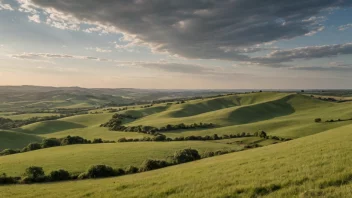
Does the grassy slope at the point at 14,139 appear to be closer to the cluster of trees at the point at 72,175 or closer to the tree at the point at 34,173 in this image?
the tree at the point at 34,173

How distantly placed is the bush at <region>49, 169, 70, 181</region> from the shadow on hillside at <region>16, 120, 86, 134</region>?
4684 inches

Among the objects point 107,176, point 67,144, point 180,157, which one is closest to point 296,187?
point 107,176

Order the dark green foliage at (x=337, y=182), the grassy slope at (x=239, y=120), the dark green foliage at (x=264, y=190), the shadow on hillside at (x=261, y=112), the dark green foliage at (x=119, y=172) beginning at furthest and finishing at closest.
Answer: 1. the shadow on hillside at (x=261, y=112)
2. the grassy slope at (x=239, y=120)
3. the dark green foliage at (x=119, y=172)
4. the dark green foliage at (x=264, y=190)
5. the dark green foliage at (x=337, y=182)

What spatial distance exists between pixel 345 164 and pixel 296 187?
5.35 meters

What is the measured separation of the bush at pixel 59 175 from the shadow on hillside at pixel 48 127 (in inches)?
4684

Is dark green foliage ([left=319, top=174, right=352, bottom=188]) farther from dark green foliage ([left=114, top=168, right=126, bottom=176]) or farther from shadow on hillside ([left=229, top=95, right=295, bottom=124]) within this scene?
shadow on hillside ([left=229, top=95, right=295, bottom=124])

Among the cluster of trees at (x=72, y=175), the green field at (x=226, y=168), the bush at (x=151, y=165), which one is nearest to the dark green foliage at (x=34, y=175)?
the cluster of trees at (x=72, y=175)

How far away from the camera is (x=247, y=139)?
92125 millimetres

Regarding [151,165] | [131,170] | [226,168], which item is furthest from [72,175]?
[226,168]

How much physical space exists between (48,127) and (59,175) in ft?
417

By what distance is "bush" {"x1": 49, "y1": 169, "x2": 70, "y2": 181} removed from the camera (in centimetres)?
4384

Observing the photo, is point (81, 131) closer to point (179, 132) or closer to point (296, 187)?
point (179, 132)

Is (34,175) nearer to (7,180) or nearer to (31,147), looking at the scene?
(7,180)

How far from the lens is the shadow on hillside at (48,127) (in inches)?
5979
